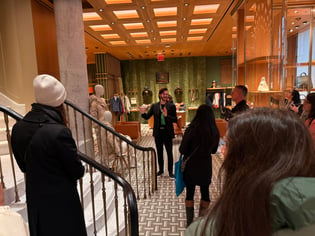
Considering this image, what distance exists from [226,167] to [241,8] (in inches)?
196

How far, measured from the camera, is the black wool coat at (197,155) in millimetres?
2443

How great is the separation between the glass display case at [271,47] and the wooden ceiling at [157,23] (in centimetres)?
75

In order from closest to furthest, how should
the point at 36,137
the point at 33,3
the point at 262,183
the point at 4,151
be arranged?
1. the point at 262,183
2. the point at 36,137
3. the point at 4,151
4. the point at 33,3

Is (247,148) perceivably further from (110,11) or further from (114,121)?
(114,121)

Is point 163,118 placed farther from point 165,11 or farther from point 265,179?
point 265,179

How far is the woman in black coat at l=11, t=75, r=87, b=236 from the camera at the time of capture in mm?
1431

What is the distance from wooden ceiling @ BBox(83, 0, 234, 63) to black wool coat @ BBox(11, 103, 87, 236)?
3.69 metres

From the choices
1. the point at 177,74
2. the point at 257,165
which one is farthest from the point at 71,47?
the point at 177,74

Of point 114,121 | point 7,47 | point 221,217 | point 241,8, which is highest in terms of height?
point 241,8

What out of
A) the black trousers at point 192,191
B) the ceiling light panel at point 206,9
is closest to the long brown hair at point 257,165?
the black trousers at point 192,191

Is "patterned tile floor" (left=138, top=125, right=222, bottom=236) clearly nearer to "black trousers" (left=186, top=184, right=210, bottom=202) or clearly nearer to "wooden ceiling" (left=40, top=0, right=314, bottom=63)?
"black trousers" (left=186, top=184, right=210, bottom=202)

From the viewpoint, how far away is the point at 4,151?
3.67 metres

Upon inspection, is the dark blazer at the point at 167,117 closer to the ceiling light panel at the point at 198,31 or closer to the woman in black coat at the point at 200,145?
the woman in black coat at the point at 200,145

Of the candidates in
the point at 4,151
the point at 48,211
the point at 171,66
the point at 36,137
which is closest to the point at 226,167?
the point at 36,137
